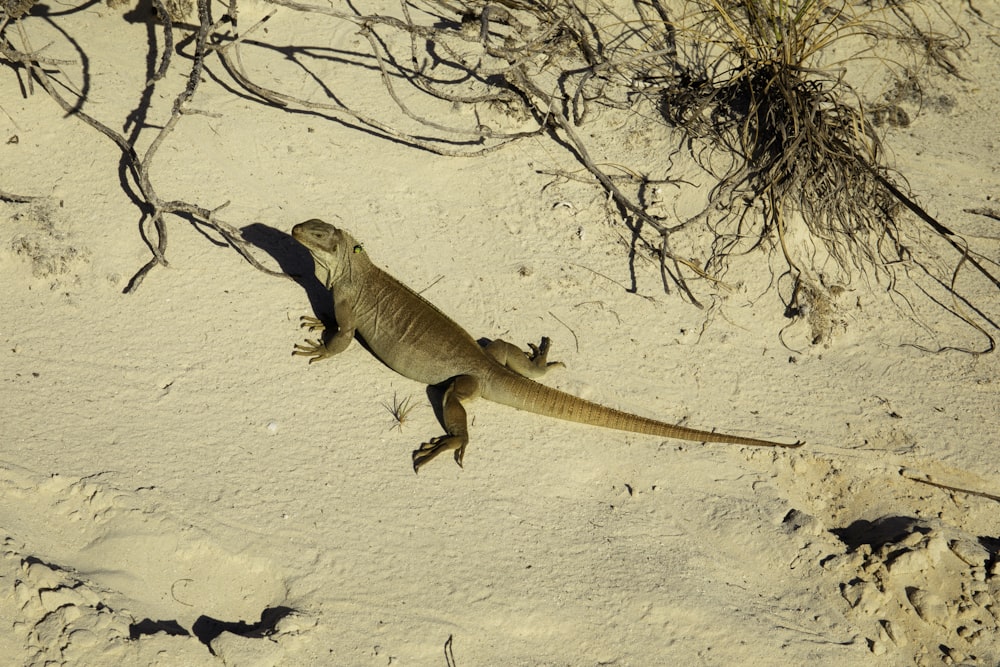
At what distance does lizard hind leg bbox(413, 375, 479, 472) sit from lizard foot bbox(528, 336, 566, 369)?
546 millimetres

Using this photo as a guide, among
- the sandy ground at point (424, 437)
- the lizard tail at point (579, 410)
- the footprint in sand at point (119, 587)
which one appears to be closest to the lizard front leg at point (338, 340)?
the sandy ground at point (424, 437)

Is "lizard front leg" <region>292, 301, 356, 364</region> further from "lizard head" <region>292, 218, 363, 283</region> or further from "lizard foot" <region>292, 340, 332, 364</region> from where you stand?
"lizard head" <region>292, 218, 363, 283</region>

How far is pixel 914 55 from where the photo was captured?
25.4 ft

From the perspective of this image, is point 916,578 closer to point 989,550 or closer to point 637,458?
point 989,550

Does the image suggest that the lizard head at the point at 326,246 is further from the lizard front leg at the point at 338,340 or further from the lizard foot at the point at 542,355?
the lizard foot at the point at 542,355

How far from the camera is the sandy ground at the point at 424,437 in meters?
4.32

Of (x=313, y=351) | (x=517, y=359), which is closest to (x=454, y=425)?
(x=517, y=359)

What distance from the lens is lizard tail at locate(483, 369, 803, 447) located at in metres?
5.17

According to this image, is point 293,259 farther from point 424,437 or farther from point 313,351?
point 424,437

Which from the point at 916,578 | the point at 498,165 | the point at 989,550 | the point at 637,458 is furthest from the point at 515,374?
the point at 989,550

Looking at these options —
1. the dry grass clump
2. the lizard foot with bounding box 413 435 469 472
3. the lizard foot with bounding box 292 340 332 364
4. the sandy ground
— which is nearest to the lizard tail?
the sandy ground

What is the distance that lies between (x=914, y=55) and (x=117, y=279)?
785 centimetres

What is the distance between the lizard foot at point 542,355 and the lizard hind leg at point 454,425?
0.55m

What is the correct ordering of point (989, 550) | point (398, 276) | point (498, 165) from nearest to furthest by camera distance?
1. point (989, 550)
2. point (398, 276)
3. point (498, 165)
